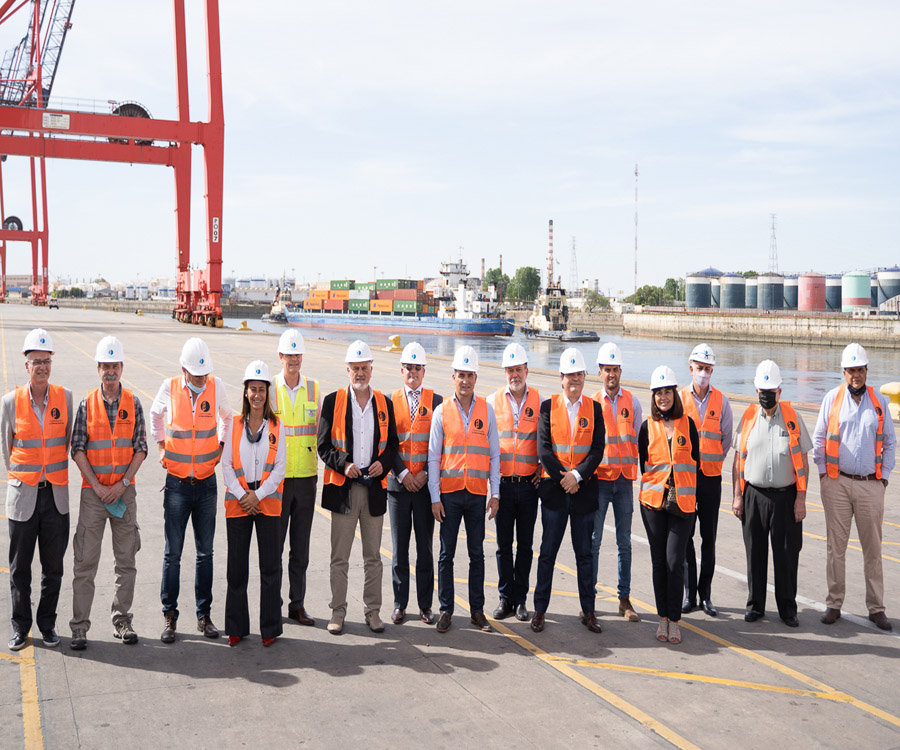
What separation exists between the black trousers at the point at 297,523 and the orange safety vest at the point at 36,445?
5.05 feet

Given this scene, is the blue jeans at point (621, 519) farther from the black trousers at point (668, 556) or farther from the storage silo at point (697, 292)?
the storage silo at point (697, 292)

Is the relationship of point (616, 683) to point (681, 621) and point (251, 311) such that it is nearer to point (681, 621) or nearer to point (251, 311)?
point (681, 621)

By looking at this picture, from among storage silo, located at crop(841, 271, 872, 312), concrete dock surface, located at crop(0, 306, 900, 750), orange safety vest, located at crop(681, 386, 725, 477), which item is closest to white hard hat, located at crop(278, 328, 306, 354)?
concrete dock surface, located at crop(0, 306, 900, 750)

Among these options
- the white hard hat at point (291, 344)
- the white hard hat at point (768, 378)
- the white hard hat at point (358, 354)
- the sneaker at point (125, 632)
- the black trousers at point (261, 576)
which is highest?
the white hard hat at point (291, 344)

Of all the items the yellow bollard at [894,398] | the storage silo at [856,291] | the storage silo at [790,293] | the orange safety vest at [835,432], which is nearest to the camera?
the orange safety vest at [835,432]

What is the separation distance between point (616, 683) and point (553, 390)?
1819 centimetres

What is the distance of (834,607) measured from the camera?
20.4 ft

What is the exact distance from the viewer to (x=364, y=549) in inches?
241

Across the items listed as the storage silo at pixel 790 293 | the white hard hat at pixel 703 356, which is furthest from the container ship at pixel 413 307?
the white hard hat at pixel 703 356

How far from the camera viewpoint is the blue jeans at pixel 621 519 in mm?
6352

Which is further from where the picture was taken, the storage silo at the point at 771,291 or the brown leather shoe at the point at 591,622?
the storage silo at the point at 771,291

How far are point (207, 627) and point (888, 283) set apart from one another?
11986cm

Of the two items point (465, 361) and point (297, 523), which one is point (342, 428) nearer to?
point (297, 523)

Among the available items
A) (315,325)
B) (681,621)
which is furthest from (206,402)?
(315,325)
